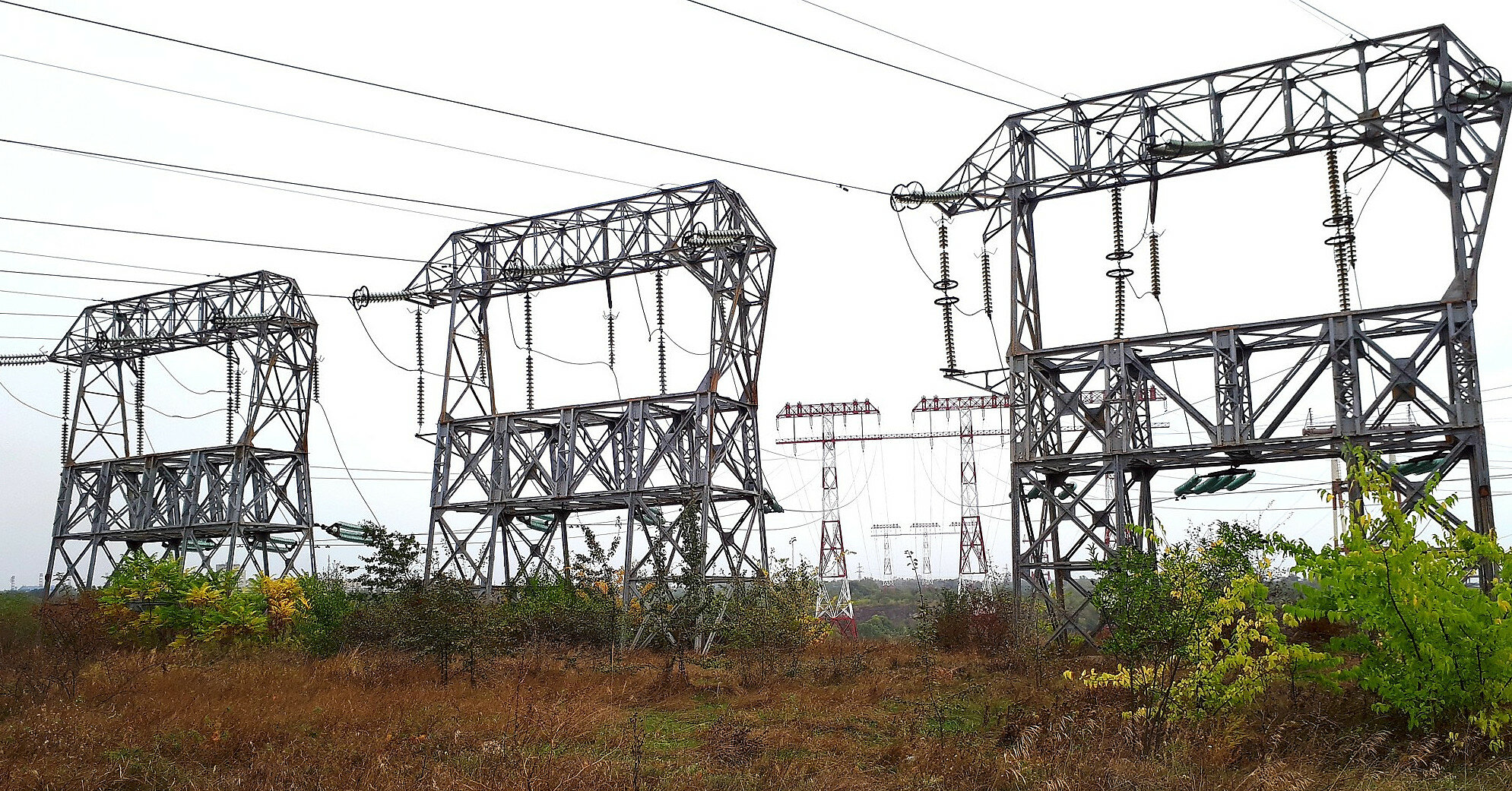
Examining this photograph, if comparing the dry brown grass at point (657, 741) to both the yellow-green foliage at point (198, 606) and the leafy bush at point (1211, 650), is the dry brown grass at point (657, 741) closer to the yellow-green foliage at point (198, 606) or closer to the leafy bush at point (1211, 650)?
the leafy bush at point (1211, 650)

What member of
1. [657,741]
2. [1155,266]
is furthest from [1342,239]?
[657,741]

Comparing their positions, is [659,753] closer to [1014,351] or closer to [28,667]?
[28,667]

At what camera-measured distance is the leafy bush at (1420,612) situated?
11828 mm

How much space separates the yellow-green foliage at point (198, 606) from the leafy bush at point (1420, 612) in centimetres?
2184

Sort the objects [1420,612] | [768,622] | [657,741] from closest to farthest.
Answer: [1420,612] < [657,741] < [768,622]

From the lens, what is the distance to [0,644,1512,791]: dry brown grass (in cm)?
1104

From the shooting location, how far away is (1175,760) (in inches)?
431

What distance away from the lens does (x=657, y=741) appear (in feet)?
47.3

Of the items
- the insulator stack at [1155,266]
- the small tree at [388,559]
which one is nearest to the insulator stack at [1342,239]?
the insulator stack at [1155,266]

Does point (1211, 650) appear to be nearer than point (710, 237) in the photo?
Yes

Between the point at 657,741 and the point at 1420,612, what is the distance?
8789mm

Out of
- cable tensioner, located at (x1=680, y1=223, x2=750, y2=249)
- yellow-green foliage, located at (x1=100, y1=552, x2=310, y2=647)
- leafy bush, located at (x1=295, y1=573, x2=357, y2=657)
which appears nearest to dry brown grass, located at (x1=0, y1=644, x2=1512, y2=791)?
leafy bush, located at (x1=295, y1=573, x2=357, y2=657)

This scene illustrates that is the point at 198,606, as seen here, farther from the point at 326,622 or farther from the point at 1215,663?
the point at 1215,663

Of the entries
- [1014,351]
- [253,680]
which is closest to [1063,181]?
[1014,351]
